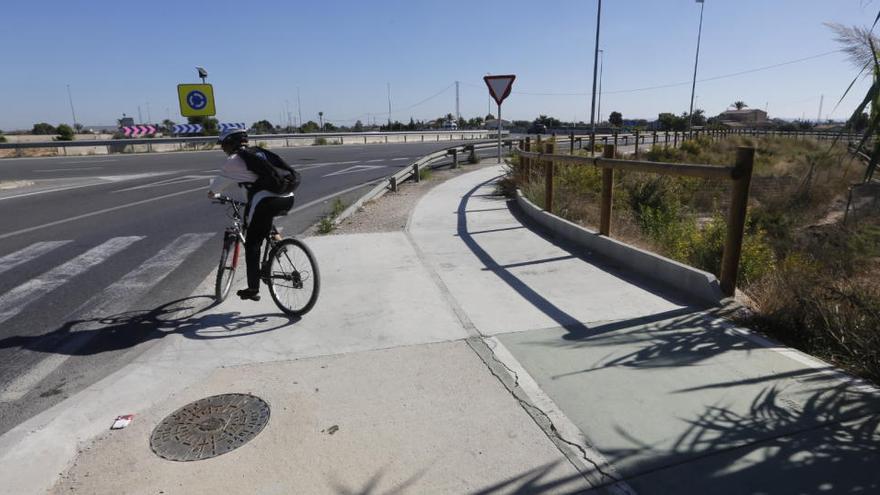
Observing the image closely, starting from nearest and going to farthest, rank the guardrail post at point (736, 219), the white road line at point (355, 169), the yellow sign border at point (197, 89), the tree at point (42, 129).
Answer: the guardrail post at point (736, 219) < the white road line at point (355, 169) < the yellow sign border at point (197, 89) < the tree at point (42, 129)

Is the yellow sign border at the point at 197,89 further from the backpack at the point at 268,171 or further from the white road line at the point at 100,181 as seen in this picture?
the backpack at the point at 268,171

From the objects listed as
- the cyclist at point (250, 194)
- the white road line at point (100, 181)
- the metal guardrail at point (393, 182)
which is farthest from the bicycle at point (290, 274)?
the white road line at point (100, 181)

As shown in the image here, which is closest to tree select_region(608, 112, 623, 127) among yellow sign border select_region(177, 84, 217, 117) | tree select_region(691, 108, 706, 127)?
tree select_region(691, 108, 706, 127)

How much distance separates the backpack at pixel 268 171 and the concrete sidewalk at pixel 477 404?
1.17m

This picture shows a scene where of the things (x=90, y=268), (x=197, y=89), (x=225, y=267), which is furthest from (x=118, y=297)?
(x=197, y=89)

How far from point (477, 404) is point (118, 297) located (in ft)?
14.1

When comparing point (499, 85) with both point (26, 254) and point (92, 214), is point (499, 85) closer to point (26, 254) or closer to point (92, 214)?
point (92, 214)

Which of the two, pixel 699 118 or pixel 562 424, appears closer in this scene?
pixel 562 424

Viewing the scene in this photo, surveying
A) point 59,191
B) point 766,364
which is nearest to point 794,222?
point 766,364

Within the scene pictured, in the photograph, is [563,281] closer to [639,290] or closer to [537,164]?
[639,290]

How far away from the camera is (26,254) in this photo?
754 cm

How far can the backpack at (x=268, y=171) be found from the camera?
15.1 ft

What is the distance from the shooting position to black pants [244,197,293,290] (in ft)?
15.7

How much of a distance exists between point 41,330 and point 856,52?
633 centimetres
